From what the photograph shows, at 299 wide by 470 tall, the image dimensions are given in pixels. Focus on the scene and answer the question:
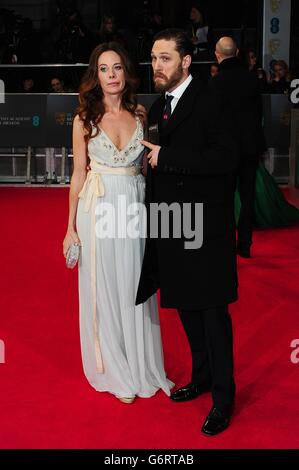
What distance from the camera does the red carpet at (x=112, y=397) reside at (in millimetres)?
3336

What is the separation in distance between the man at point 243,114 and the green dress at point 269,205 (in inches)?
38.9

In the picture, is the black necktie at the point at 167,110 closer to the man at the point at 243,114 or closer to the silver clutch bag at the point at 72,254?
the silver clutch bag at the point at 72,254

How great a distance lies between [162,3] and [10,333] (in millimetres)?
11194

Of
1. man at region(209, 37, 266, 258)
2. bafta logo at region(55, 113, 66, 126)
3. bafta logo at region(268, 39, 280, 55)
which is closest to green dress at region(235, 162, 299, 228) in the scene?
man at region(209, 37, 266, 258)

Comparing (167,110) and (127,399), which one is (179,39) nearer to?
(167,110)

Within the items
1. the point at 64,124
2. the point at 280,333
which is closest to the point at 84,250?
the point at 280,333

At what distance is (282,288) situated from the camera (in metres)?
5.73

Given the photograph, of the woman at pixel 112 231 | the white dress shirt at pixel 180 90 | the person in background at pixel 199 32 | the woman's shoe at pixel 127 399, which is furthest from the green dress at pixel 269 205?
the person in background at pixel 199 32

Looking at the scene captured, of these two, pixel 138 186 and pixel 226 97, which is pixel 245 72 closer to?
pixel 226 97

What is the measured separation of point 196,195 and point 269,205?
475 centimetres

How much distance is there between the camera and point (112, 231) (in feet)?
12.0

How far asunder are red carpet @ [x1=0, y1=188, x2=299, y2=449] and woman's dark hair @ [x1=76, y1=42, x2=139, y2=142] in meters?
1.29

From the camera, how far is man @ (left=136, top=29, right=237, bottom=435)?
3.14 meters

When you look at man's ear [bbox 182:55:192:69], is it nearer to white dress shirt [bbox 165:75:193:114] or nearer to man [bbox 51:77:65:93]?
white dress shirt [bbox 165:75:193:114]
